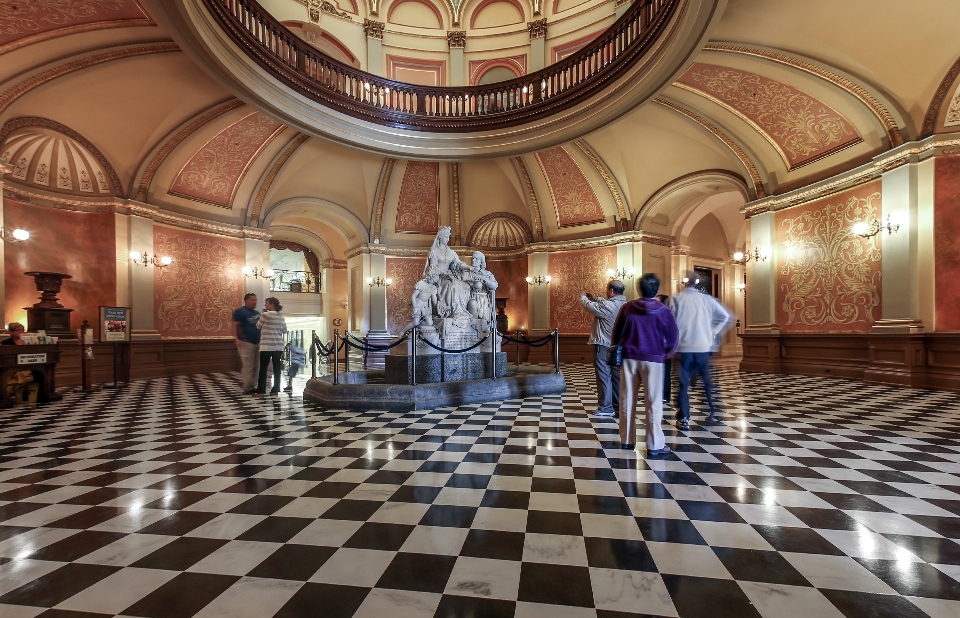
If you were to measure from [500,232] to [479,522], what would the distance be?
14.2 meters

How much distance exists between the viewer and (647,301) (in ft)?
12.0

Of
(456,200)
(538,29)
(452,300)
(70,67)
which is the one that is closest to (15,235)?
(70,67)

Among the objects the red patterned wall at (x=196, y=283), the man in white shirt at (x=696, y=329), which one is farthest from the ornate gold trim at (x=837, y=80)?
the red patterned wall at (x=196, y=283)

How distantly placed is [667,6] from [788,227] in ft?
17.9

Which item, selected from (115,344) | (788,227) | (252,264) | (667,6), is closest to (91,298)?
(115,344)

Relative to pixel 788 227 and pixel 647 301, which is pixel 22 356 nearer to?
pixel 647 301

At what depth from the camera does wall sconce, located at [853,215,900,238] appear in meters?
7.75

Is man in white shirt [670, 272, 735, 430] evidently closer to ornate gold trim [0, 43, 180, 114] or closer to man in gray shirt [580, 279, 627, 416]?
man in gray shirt [580, 279, 627, 416]

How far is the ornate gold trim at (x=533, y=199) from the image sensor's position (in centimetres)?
1306

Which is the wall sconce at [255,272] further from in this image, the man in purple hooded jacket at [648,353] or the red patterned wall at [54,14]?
the man in purple hooded jacket at [648,353]

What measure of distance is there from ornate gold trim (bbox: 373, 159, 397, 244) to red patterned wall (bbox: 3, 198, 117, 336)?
6.46 m

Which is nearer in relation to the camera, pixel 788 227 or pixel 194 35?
pixel 194 35

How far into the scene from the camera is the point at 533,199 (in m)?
13.8

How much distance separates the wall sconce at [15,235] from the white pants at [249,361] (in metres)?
4.19
